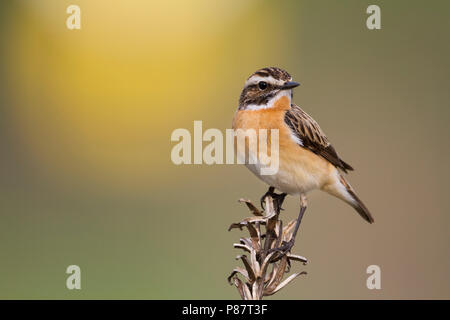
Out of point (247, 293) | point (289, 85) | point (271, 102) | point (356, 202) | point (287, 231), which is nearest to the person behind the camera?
point (247, 293)

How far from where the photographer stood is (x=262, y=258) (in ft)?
7.89

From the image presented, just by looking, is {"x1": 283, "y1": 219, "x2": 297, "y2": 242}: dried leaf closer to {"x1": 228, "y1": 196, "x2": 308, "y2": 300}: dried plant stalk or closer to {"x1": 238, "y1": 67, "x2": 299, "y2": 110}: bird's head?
{"x1": 228, "y1": 196, "x2": 308, "y2": 300}: dried plant stalk

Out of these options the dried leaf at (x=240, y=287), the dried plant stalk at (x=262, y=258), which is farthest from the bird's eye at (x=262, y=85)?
the dried leaf at (x=240, y=287)

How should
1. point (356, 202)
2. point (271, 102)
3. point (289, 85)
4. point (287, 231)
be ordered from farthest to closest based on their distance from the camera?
point (356, 202) < point (271, 102) < point (289, 85) < point (287, 231)

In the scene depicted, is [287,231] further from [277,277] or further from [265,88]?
[265,88]

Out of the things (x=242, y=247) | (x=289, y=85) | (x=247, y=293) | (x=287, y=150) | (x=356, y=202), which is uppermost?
(x=289, y=85)

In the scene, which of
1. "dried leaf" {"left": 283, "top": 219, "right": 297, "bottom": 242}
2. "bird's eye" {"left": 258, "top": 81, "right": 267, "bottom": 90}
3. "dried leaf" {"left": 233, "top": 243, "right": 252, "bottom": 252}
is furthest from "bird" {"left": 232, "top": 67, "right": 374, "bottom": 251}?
"dried leaf" {"left": 233, "top": 243, "right": 252, "bottom": 252}

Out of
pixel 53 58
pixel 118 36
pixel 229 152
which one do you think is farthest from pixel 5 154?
pixel 229 152

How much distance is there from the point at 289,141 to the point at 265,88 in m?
0.41

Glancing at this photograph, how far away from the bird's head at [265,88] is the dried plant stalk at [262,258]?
1232mm

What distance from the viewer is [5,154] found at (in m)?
8.56

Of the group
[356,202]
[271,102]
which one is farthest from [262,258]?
[356,202]

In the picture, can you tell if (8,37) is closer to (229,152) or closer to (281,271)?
(229,152)

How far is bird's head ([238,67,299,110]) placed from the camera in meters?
3.84
